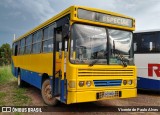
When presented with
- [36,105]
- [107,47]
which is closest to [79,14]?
[107,47]

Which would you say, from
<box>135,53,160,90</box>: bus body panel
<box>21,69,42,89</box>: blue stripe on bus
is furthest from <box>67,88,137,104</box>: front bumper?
<box>135,53,160,90</box>: bus body panel

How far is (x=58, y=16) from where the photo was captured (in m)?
7.86

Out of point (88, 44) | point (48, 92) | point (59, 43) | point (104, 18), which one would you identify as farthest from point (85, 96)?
point (104, 18)

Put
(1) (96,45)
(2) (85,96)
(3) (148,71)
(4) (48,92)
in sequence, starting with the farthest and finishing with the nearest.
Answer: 1. (3) (148,71)
2. (4) (48,92)
3. (1) (96,45)
4. (2) (85,96)

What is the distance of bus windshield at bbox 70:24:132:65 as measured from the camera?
A: 6855mm

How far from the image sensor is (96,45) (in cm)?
720

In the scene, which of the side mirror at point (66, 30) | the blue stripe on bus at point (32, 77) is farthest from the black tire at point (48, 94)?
the side mirror at point (66, 30)

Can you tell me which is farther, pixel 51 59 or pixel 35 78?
pixel 35 78

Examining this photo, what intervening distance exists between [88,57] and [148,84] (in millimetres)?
5840

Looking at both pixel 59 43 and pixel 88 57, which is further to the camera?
pixel 59 43

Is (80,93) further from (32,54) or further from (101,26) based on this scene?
(32,54)

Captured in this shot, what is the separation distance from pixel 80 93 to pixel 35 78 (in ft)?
12.9

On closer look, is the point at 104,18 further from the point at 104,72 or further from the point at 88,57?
the point at 104,72

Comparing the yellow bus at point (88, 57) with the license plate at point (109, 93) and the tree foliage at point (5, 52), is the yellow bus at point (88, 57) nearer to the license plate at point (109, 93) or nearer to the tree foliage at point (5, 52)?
the license plate at point (109, 93)
